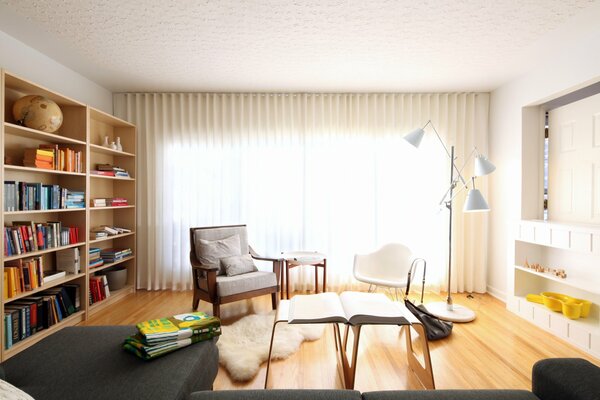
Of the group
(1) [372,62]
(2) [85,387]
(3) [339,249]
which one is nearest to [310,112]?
(1) [372,62]

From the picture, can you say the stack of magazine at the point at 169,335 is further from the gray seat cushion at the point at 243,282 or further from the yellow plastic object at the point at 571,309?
the yellow plastic object at the point at 571,309

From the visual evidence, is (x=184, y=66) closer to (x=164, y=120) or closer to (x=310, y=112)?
(x=164, y=120)

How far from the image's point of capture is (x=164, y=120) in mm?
3986

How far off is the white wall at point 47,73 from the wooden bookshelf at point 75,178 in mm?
252

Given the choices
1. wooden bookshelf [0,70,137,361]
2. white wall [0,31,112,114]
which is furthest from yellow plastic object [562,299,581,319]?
white wall [0,31,112,114]

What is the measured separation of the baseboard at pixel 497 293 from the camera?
12.0ft

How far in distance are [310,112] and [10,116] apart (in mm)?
3021

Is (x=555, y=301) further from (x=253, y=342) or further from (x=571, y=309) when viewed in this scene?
(x=253, y=342)

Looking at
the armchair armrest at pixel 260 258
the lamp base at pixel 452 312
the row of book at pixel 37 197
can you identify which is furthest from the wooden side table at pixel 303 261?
the row of book at pixel 37 197

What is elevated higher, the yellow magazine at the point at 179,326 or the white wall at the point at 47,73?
the white wall at the point at 47,73

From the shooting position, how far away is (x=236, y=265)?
328 centimetres

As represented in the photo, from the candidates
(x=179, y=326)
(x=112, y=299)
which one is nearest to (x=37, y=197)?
(x=112, y=299)

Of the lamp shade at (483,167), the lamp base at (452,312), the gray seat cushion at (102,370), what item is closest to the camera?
the gray seat cushion at (102,370)

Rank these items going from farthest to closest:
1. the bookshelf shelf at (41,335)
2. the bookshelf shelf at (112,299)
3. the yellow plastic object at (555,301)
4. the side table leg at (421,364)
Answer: the bookshelf shelf at (112,299), the yellow plastic object at (555,301), the bookshelf shelf at (41,335), the side table leg at (421,364)
